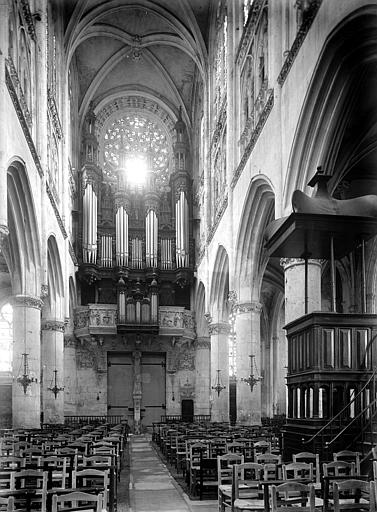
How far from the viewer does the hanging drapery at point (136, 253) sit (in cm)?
3681

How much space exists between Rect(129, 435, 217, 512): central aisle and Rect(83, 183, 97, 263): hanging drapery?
62.1ft

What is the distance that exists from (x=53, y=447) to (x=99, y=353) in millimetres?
24127

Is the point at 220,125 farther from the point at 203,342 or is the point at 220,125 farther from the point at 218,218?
the point at 203,342

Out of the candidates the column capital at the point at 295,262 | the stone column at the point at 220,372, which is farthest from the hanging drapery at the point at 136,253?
the column capital at the point at 295,262

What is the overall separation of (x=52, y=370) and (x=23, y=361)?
6.36 metres

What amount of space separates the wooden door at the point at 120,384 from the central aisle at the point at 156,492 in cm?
1823

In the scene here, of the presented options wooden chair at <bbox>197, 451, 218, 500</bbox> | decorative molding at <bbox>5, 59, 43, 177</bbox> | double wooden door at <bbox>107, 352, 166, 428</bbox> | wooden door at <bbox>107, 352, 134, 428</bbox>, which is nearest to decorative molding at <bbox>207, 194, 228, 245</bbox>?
decorative molding at <bbox>5, 59, 43, 177</bbox>

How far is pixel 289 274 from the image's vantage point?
16.2m

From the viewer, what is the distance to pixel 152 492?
490 inches

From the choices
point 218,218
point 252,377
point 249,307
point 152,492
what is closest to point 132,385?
point 218,218

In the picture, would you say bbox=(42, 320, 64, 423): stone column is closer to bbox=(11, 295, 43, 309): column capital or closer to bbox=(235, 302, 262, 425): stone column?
bbox=(11, 295, 43, 309): column capital

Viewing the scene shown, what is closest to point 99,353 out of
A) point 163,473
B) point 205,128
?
point 205,128

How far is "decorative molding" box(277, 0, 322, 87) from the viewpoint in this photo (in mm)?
14642

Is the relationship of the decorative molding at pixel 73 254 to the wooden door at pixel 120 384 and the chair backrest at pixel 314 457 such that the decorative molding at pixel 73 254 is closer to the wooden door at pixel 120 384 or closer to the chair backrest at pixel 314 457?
the wooden door at pixel 120 384
